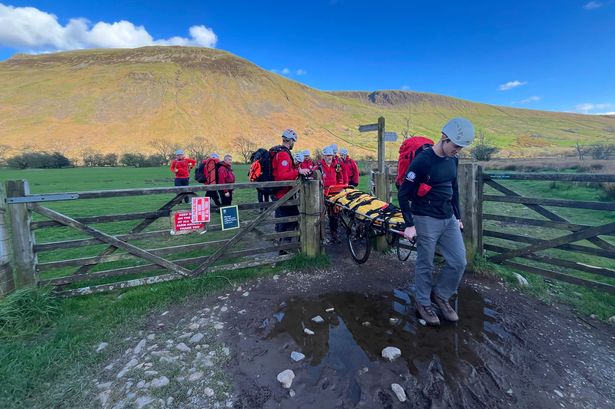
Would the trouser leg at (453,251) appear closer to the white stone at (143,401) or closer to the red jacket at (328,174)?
the white stone at (143,401)

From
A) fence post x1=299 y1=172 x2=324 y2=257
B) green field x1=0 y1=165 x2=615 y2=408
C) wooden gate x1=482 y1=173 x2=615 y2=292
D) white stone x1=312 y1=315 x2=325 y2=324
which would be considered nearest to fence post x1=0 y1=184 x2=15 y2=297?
green field x1=0 y1=165 x2=615 y2=408

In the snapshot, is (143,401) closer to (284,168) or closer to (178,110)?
(284,168)

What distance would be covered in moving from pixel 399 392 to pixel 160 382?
2.25 metres

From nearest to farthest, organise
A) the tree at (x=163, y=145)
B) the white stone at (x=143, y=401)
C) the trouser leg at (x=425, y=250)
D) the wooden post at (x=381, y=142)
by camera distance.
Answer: the white stone at (x=143, y=401), the trouser leg at (x=425, y=250), the wooden post at (x=381, y=142), the tree at (x=163, y=145)

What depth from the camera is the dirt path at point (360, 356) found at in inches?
110

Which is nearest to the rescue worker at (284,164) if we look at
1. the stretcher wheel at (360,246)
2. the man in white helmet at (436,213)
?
the stretcher wheel at (360,246)

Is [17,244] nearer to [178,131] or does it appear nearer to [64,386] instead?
[64,386]

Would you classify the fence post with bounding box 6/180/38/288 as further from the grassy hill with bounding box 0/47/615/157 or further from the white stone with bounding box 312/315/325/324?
the grassy hill with bounding box 0/47/615/157

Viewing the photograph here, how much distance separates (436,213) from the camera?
3.81 metres

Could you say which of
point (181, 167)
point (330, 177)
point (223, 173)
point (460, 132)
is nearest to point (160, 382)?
point (460, 132)

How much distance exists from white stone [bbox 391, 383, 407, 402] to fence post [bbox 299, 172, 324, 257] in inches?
134

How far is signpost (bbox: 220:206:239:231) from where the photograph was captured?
538cm

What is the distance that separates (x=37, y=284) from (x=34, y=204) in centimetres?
116

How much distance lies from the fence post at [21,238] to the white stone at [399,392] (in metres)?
5.00
